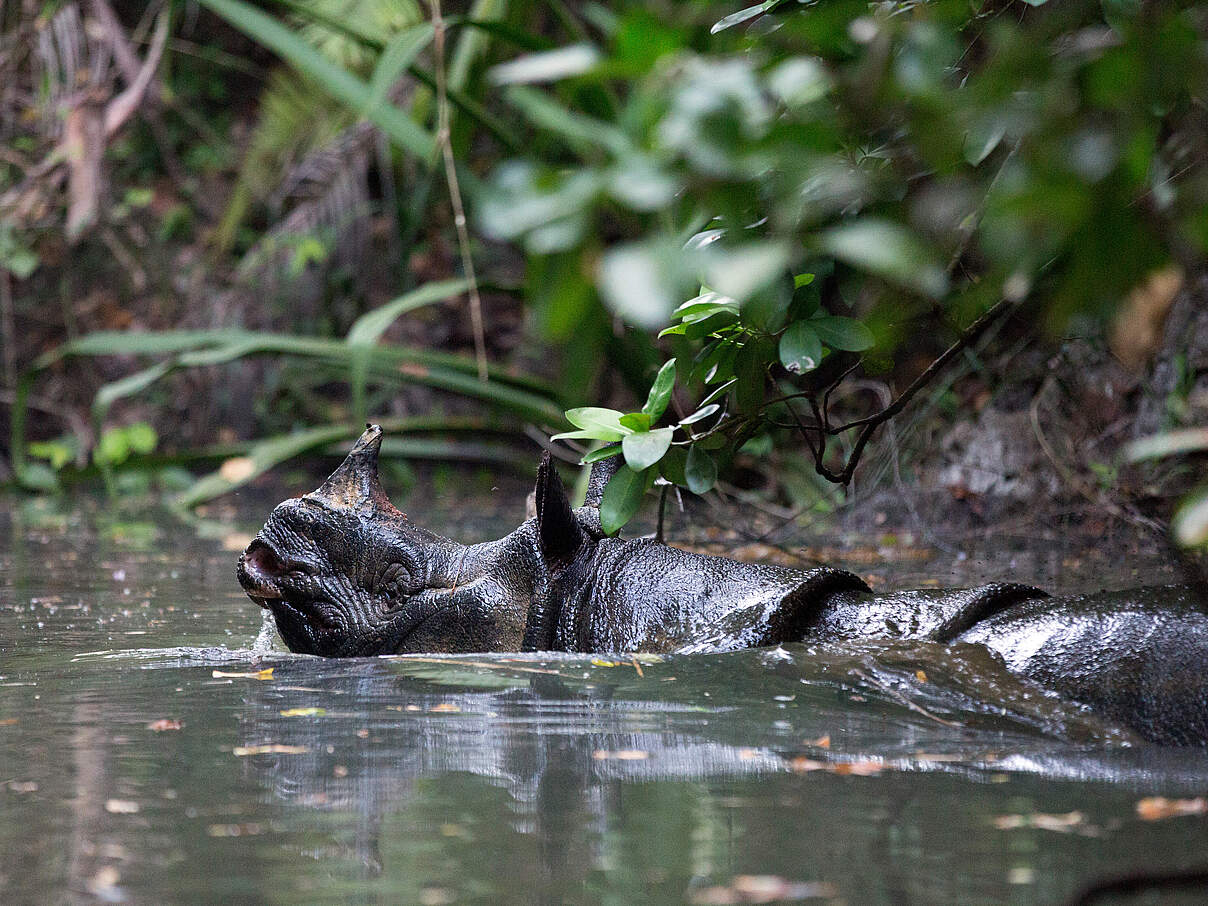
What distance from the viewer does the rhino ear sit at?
2654 millimetres

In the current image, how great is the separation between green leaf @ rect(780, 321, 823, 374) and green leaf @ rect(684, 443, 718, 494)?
0.41 meters

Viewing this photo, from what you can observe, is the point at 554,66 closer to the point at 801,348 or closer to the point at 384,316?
the point at 801,348

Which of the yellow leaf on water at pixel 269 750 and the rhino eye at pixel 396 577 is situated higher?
the rhino eye at pixel 396 577

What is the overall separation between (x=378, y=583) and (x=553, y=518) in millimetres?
389

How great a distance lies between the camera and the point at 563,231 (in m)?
1.00

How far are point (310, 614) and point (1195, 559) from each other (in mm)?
1833

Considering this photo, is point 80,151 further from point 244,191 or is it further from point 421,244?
point 421,244

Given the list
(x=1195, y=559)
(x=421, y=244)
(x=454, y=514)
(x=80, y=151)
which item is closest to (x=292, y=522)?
(x=1195, y=559)

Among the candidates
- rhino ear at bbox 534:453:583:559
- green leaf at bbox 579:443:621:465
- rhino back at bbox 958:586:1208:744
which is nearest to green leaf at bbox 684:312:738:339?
green leaf at bbox 579:443:621:465

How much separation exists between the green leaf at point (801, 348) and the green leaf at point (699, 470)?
412 millimetres

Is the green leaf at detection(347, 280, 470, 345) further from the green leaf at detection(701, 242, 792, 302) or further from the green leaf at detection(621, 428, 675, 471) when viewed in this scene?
the green leaf at detection(701, 242, 792, 302)

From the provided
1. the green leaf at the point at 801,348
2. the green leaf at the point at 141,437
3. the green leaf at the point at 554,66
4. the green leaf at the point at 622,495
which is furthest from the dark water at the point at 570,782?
the green leaf at the point at 141,437

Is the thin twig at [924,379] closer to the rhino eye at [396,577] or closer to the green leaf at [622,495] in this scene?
the green leaf at [622,495]

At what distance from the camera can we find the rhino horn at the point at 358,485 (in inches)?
113
